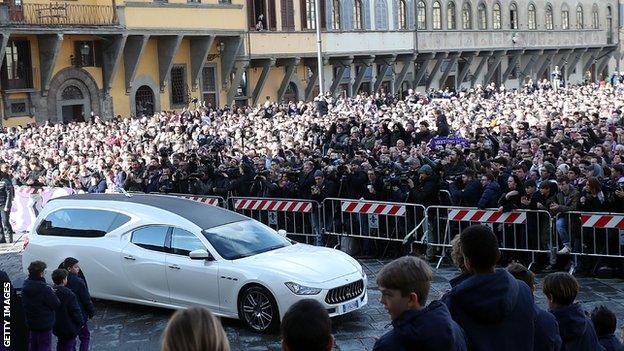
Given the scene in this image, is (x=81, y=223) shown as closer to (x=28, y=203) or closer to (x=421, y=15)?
(x=28, y=203)

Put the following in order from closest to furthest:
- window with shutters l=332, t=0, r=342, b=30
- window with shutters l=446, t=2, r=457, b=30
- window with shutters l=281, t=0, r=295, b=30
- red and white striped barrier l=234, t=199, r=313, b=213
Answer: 1. red and white striped barrier l=234, t=199, r=313, b=213
2. window with shutters l=281, t=0, r=295, b=30
3. window with shutters l=332, t=0, r=342, b=30
4. window with shutters l=446, t=2, r=457, b=30

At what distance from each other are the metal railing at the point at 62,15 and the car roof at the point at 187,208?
19.5 meters

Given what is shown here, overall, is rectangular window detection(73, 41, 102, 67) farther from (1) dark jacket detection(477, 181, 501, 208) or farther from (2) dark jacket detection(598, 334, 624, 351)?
(2) dark jacket detection(598, 334, 624, 351)

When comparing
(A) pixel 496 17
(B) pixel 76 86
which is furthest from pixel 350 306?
(A) pixel 496 17

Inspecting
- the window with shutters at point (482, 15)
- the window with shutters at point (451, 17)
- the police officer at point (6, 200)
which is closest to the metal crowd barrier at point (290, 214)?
the police officer at point (6, 200)

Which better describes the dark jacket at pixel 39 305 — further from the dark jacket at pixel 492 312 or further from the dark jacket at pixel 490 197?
the dark jacket at pixel 490 197

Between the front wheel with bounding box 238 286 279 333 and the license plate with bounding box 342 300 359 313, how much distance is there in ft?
2.56

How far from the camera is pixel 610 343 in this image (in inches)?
236

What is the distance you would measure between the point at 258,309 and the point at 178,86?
28.9m

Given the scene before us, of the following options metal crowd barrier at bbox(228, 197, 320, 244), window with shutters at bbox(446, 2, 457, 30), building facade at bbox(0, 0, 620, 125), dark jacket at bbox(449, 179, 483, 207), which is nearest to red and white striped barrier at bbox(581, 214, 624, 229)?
dark jacket at bbox(449, 179, 483, 207)

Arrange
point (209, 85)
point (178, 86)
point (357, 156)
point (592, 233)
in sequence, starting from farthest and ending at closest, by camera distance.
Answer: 1. point (209, 85)
2. point (178, 86)
3. point (357, 156)
4. point (592, 233)

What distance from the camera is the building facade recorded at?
32.2m

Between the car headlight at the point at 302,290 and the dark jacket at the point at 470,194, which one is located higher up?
the dark jacket at the point at 470,194

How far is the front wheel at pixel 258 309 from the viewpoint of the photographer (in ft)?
34.4
